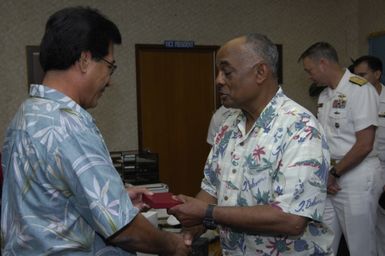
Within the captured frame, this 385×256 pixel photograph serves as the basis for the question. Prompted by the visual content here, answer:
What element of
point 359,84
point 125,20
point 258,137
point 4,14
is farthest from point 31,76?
point 258,137

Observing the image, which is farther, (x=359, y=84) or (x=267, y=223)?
(x=359, y=84)

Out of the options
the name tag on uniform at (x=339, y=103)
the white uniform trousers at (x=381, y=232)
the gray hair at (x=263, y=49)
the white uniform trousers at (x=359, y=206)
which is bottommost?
the white uniform trousers at (x=381, y=232)

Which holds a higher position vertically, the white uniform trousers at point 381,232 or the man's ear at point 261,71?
the man's ear at point 261,71

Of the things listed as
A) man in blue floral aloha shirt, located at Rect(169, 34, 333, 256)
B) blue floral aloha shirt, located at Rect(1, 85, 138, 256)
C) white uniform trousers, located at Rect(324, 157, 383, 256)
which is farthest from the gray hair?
white uniform trousers, located at Rect(324, 157, 383, 256)

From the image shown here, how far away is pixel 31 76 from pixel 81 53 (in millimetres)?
3556

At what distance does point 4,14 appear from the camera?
167 inches

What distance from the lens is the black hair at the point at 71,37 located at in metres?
1.07

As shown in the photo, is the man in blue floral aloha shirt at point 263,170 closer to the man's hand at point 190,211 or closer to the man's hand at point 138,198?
the man's hand at point 190,211

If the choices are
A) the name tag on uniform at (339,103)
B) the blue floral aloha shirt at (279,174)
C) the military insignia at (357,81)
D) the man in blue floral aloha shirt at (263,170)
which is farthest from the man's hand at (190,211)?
the military insignia at (357,81)

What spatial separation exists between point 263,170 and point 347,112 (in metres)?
1.73

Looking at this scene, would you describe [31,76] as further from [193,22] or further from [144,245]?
[144,245]

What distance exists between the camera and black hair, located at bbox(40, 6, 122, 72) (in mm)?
1069

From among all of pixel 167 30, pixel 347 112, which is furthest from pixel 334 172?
pixel 167 30

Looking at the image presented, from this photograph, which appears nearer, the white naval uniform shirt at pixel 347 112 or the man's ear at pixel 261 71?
the man's ear at pixel 261 71
